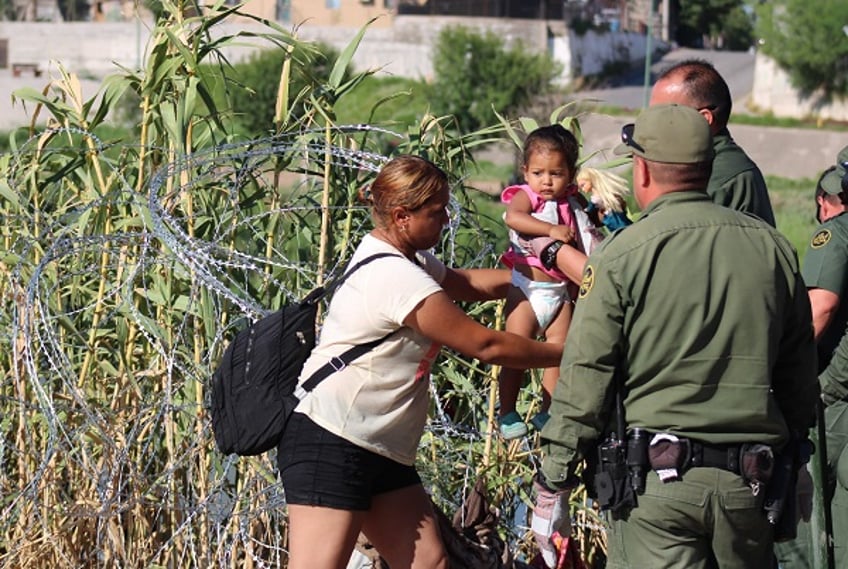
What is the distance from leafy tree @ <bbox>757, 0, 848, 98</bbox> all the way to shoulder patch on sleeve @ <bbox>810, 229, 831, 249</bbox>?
5389 centimetres

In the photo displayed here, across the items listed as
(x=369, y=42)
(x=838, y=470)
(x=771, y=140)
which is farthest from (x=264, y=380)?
(x=369, y=42)

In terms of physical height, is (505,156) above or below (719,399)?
below

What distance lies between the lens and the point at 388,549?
3.96m

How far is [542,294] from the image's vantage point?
437 centimetres

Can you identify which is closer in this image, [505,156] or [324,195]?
[324,195]

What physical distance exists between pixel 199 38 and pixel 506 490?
2.02 meters

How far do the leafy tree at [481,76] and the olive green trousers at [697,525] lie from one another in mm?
42328

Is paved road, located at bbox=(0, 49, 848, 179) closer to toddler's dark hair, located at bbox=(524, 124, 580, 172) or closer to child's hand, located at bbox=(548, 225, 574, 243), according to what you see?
toddler's dark hair, located at bbox=(524, 124, 580, 172)

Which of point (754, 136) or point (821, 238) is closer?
point (821, 238)

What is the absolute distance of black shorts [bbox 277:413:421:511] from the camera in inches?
149

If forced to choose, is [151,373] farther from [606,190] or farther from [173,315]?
[606,190]

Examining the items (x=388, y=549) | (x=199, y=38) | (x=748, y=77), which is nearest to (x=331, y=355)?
(x=388, y=549)

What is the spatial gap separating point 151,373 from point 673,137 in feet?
7.43

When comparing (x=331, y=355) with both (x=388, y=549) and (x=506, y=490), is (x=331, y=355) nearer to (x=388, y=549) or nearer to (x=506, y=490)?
(x=388, y=549)
